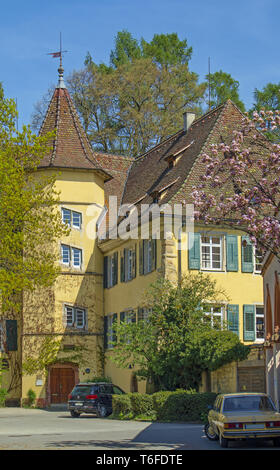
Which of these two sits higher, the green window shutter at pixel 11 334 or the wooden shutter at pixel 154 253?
the wooden shutter at pixel 154 253

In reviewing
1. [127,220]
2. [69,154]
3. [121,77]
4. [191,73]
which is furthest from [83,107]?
[127,220]

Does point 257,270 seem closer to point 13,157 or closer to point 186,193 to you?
point 186,193

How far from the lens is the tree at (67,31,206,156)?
52031 mm

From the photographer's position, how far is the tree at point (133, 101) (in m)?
52.0

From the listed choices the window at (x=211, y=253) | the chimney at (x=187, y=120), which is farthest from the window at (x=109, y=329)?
the chimney at (x=187, y=120)

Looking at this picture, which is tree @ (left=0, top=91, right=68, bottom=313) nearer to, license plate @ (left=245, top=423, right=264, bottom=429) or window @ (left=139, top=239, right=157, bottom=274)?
window @ (left=139, top=239, right=157, bottom=274)

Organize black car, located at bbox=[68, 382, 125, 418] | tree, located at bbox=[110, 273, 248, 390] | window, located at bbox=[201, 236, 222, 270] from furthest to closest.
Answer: window, located at bbox=[201, 236, 222, 270] → black car, located at bbox=[68, 382, 125, 418] → tree, located at bbox=[110, 273, 248, 390]

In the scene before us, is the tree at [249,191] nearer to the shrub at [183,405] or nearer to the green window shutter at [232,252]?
the shrub at [183,405]

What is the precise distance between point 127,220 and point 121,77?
51.2 feet

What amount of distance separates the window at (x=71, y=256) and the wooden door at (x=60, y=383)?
16.6 feet

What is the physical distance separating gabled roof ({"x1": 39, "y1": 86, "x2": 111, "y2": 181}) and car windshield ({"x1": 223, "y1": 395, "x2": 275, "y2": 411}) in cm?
2463

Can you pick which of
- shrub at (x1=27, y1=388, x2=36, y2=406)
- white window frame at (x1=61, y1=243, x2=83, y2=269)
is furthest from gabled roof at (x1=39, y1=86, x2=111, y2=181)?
shrub at (x1=27, y1=388, x2=36, y2=406)

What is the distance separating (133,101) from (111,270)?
15066 mm

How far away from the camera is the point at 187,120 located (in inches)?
1641
